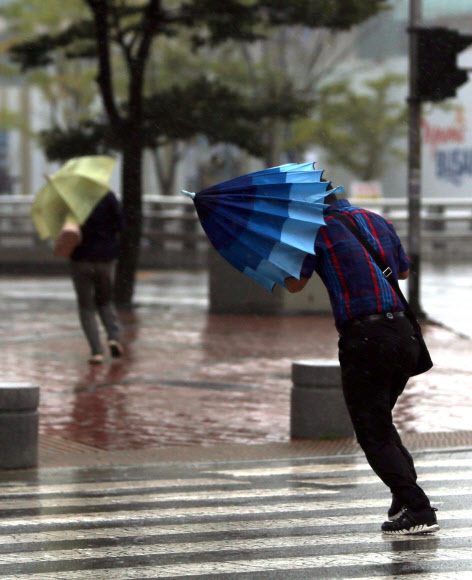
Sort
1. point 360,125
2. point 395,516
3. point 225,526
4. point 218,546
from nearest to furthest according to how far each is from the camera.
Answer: point 218,546, point 395,516, point 225,526, point 360,125

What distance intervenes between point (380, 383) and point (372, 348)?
19 centimetres

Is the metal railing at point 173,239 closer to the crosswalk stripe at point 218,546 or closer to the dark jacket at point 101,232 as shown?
the dark jacket at point 101,232

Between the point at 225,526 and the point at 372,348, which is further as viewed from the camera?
the point at 225,526

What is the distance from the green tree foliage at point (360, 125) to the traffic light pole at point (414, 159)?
1075 inches

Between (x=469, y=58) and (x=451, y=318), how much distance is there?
3927cm

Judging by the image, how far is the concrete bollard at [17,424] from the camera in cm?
828

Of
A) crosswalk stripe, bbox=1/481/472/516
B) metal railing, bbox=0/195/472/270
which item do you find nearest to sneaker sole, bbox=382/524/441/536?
crosswalk stripe, bbox=1/481/472/516

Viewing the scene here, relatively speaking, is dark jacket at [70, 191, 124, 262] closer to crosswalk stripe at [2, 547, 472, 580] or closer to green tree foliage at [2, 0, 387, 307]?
green tree foliage at [2, 0, 387, 307]

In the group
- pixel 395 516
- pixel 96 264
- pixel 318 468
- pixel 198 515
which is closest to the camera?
pixel 395 516

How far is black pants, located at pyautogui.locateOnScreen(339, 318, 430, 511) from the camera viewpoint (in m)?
5.96

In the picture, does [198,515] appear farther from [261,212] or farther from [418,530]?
[261,212]

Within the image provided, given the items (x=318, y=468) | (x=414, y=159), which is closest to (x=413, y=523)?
(x=318, y=468)

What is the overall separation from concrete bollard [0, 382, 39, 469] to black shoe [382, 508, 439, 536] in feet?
9.90

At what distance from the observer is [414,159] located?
17.5 m
